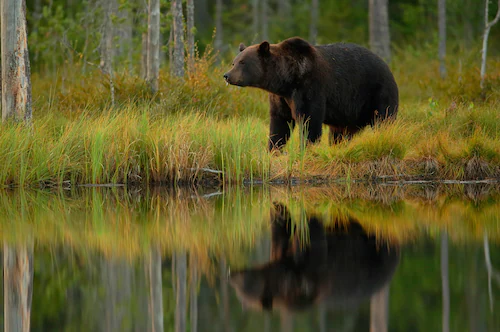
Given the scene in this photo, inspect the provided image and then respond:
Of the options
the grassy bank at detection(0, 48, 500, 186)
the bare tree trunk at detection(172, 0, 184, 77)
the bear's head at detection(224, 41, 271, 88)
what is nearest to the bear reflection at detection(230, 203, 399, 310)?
the grassy bank at detection(0, 48, 500, 186)

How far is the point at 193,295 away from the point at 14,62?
6942mm

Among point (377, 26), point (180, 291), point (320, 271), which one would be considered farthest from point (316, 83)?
point (377, 26)

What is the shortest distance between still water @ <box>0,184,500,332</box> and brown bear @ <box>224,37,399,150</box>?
5.15 feet

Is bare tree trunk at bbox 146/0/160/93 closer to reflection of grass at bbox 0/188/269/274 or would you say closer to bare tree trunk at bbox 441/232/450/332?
reflection of grass at bbox 0/188/269/274

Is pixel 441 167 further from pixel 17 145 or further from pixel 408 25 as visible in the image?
pixel 408 25

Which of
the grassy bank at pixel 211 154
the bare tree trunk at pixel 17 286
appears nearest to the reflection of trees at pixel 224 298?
the bare tree trunk at pixel 17 286

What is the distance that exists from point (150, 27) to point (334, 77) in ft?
13.0

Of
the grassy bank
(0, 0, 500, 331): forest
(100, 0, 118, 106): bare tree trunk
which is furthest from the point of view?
(100, 0, 118, 106): bare tree trunk

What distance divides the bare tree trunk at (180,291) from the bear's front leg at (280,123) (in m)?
4.71

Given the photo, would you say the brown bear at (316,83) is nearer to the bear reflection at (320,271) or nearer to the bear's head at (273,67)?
the bear's head at (273,67)

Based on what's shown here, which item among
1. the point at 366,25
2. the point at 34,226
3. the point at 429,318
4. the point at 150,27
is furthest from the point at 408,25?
the point at 429,318

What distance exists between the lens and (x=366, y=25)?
33938 millimetres

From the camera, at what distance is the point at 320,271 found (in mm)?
5133

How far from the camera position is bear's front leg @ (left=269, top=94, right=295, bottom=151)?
10344mm
